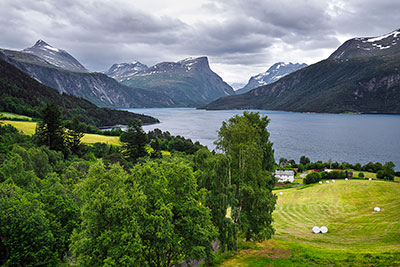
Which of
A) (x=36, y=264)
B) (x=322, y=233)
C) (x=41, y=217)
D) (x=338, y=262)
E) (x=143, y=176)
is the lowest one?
(x=322, y=233)

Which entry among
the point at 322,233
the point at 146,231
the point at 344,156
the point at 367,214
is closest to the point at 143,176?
the point at 146,231

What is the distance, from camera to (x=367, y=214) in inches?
1984

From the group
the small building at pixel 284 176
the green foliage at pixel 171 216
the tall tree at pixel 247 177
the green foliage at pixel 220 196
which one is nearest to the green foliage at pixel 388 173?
the small building at pixel 284 176

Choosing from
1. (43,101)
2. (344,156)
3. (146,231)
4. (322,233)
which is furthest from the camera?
(43,101)

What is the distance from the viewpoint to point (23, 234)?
2272 centimetres

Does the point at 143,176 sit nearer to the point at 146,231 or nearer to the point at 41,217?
the point at 146,231

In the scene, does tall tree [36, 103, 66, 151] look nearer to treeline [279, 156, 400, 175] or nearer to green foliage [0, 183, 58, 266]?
green foliage [0, 183, 58, 266]

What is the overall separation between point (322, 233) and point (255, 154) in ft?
81.3

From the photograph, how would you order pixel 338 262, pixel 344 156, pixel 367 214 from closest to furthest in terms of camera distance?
pixel 338 262 → pixel 367 214 → pixel 344 156

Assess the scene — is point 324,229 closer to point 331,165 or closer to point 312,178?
point 312,178

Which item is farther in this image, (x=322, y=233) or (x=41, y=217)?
(x=322, y=233)

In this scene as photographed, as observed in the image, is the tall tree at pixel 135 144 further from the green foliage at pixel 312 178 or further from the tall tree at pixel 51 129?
the green foliage at pixel 312 178

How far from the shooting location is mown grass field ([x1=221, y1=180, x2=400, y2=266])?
2425 cm

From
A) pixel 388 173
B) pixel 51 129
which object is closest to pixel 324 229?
pixel 388 173
